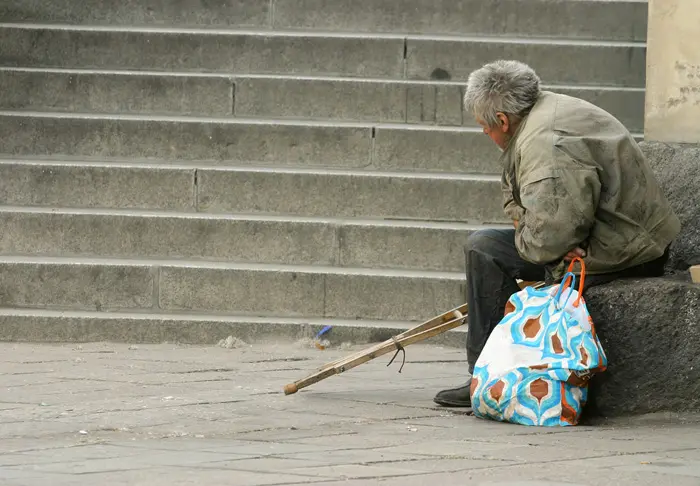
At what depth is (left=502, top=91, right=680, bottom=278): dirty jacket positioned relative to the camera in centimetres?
488

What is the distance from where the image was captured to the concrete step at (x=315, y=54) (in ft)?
27.3

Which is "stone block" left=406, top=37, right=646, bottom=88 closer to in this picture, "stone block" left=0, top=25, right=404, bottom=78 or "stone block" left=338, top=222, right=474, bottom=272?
"stone block" left=0, top=25, right=404, bottom=78

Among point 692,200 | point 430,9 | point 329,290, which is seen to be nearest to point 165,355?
point 329,290

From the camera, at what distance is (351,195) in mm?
7555

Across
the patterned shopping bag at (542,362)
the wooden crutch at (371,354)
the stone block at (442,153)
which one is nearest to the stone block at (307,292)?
the stone block at (442,153)

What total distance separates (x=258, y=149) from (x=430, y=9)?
166cm

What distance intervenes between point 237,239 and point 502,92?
8.47 feet

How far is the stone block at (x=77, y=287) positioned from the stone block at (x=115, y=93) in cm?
143

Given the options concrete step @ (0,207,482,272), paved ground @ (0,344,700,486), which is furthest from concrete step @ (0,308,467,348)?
concrete step @ (0,207,482,272)

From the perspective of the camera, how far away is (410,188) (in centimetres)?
752

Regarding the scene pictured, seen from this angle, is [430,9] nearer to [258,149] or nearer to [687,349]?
[258,149]

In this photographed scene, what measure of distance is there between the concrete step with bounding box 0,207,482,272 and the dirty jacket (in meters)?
2.16

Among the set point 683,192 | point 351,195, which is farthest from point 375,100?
point 683,192

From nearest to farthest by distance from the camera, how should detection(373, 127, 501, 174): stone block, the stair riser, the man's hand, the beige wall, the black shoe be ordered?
the man's hand
the black shoe
the beige wall
the stair riser
detection(373, 127, 501, 174): stone block
